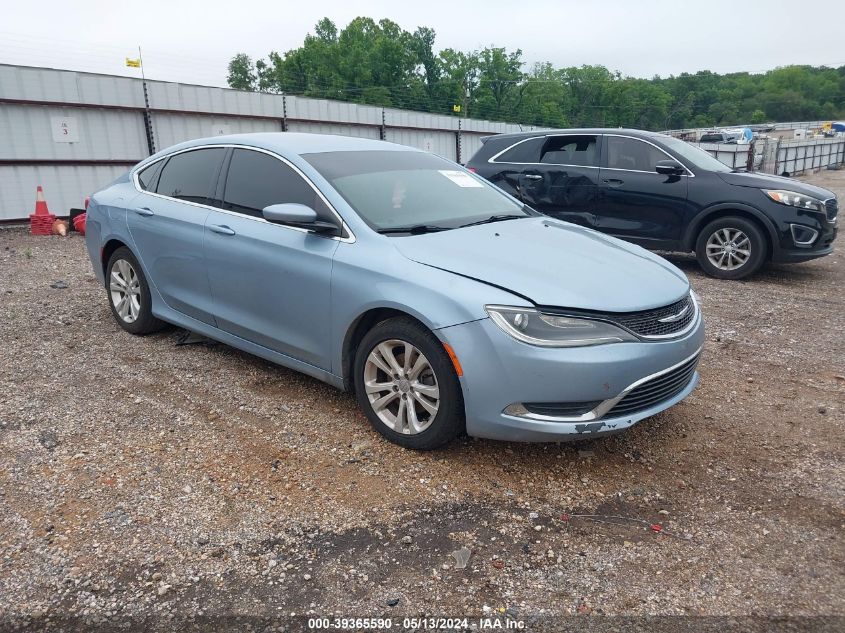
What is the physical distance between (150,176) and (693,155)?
21.1 ft

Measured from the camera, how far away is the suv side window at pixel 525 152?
8898 mm

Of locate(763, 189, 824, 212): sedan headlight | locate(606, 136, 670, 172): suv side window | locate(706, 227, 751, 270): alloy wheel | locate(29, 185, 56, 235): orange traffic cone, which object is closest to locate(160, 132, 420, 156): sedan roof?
locate(606, 136, 670, 172): suv side window

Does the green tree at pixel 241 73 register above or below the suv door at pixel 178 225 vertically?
above

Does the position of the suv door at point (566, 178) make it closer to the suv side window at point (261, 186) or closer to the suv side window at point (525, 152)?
the suv side window at point (525, 152)

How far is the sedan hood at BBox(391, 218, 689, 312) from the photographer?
10.1ft

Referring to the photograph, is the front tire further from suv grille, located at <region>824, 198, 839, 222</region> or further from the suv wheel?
suv grille, located at <region>824, 198, 839, 222</region>

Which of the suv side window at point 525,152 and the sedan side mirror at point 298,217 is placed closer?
the sedan side mirror at point 298,217

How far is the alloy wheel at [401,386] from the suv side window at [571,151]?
599cm

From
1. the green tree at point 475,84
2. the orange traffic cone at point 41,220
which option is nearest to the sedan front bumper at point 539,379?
the orange traffic cone at point 41,220

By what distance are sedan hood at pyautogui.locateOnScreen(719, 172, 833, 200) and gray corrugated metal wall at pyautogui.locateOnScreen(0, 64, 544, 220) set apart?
10.8 metres

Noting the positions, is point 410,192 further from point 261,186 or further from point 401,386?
point 401,386

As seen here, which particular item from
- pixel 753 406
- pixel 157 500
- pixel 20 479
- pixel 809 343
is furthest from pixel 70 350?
pixel 809 343

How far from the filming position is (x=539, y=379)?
296cm

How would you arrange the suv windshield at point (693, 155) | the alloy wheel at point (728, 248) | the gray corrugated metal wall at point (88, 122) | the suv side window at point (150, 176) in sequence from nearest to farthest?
the suv side window at point (150, 176), the alloy wheel at point (728, 248), the suv windshield at point (693, 155), the gray corrugated metal wall at point (88, 122)
